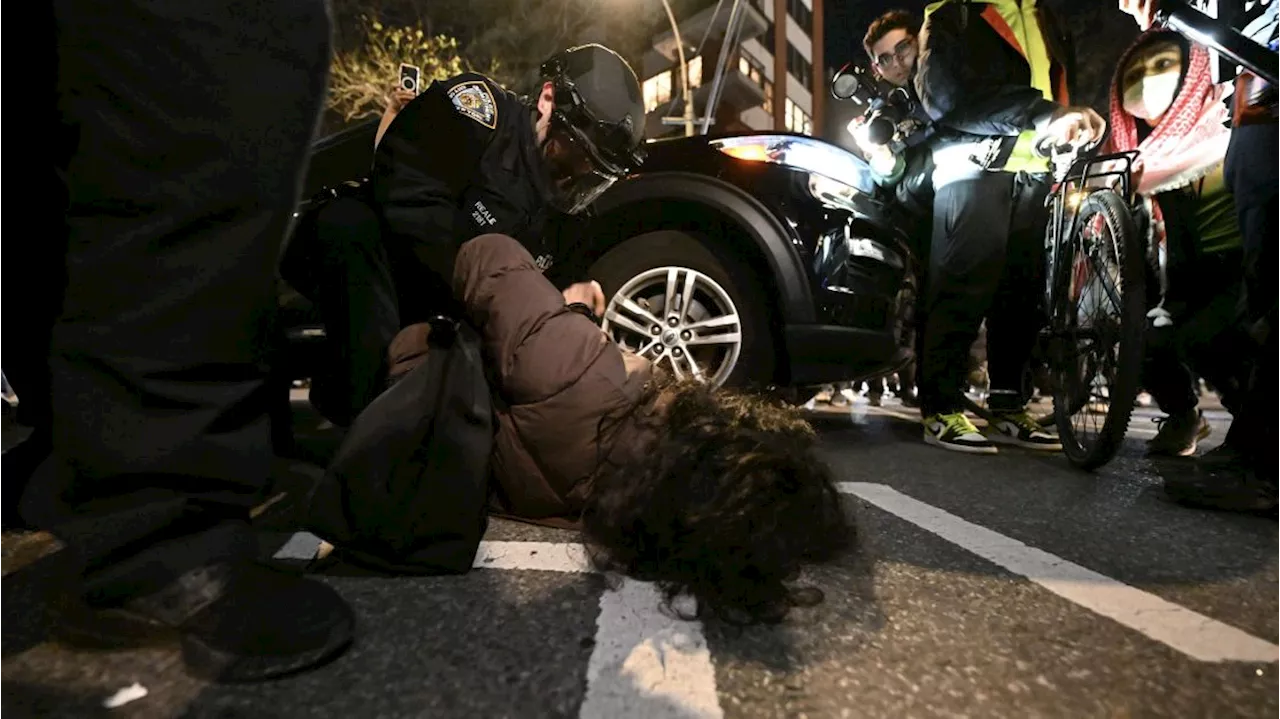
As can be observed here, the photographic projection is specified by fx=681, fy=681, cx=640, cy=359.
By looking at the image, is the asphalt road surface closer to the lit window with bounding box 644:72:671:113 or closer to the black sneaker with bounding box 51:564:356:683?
the black sneaker with bounding box 51:564:356:683

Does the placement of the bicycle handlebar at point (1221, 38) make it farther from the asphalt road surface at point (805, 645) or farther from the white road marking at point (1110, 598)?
the white road marking at point (1110, 598)

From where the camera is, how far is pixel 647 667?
3.63 ft

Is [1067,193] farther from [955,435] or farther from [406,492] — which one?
[406,492]

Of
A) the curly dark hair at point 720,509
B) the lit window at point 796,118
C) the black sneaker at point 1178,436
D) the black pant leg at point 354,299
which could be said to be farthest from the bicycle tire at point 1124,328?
the lit window at point 796,118

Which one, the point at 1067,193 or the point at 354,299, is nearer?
the point at 354,299

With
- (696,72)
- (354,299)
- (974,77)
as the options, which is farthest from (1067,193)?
(696,72)

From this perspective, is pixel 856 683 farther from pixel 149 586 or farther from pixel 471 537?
pixel 149 586

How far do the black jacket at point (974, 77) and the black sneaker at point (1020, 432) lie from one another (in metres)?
1.41

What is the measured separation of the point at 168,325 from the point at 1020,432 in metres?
3.97

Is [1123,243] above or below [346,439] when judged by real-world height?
above

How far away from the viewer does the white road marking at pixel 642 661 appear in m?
0.99

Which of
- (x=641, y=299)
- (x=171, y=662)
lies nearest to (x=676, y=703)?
(x=171, y=662)

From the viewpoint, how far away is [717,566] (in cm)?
131

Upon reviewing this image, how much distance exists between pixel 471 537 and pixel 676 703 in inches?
26.1
